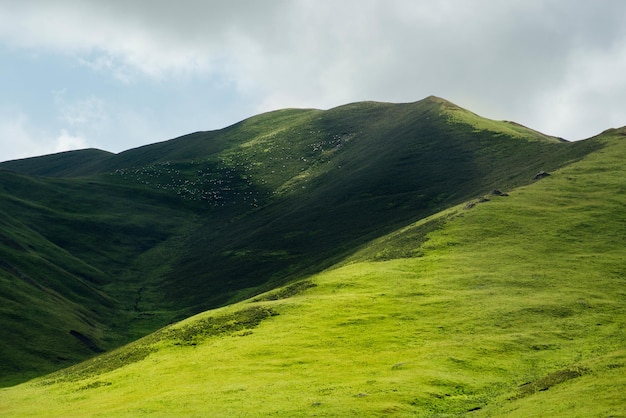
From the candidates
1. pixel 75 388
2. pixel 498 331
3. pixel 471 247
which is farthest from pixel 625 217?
pixel 75 388

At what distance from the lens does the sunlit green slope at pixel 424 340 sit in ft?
187

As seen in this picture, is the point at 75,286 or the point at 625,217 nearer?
the point at 625,217

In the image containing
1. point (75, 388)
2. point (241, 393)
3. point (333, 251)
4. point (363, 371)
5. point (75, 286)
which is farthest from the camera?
point (75, 286)

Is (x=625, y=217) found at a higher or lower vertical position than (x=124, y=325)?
higher

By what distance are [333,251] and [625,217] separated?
6256 cm

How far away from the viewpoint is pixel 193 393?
6384 cm

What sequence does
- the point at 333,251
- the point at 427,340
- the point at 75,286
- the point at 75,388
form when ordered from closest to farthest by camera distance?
the point at 427,340 → the point at 75,388 → the point at 333,251 → the point at 75,286

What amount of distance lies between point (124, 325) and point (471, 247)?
84.8 metres

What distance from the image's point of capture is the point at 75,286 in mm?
167875

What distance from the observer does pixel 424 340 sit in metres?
73.6

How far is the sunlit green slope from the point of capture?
56938mm

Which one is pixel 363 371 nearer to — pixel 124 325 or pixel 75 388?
pixel 75 388

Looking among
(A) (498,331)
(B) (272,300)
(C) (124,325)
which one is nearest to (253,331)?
(B) (272,300)

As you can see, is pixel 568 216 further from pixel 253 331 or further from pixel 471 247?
pixel 253 331
